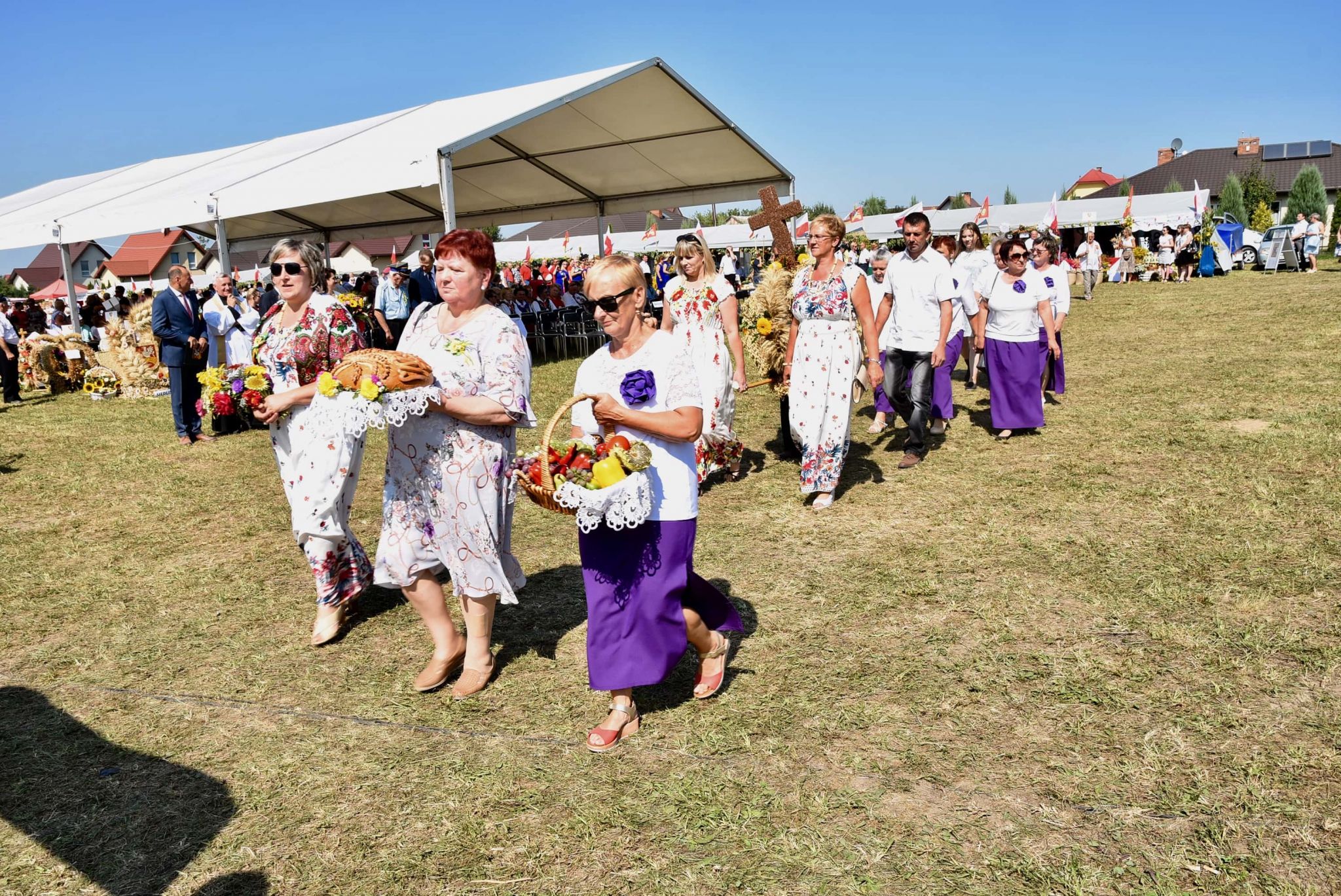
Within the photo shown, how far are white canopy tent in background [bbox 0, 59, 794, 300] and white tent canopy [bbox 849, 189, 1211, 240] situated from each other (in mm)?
14375

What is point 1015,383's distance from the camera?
8.38m

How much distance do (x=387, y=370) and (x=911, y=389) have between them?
16.9ft

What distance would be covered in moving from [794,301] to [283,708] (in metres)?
4.31

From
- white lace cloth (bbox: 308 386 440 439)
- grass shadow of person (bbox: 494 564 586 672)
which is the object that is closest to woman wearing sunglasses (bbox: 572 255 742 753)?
white lace cloth (bbox: 308 386 440 439)

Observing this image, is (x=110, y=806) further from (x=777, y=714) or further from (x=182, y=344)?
(x=182, y=344)

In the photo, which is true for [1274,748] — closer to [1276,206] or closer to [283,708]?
[283,708]

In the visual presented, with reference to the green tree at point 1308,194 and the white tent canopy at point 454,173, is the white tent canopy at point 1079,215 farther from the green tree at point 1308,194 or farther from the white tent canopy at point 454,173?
the white tent canopy at point 454,173

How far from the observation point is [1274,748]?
324 centimetres

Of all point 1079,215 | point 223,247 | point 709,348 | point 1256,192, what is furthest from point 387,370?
point 1256,192

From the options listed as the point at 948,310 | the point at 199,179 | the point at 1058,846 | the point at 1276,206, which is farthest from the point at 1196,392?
the point at 1276,206

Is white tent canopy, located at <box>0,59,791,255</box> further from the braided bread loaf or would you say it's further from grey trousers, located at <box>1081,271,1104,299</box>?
grey trousers, located at <box>1081,271,1104,299</box>

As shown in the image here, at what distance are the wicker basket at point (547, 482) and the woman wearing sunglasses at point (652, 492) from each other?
0.17 metres

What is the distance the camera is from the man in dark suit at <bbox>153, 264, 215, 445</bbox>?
33.6 feet

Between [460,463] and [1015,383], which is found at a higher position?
[460,463]
